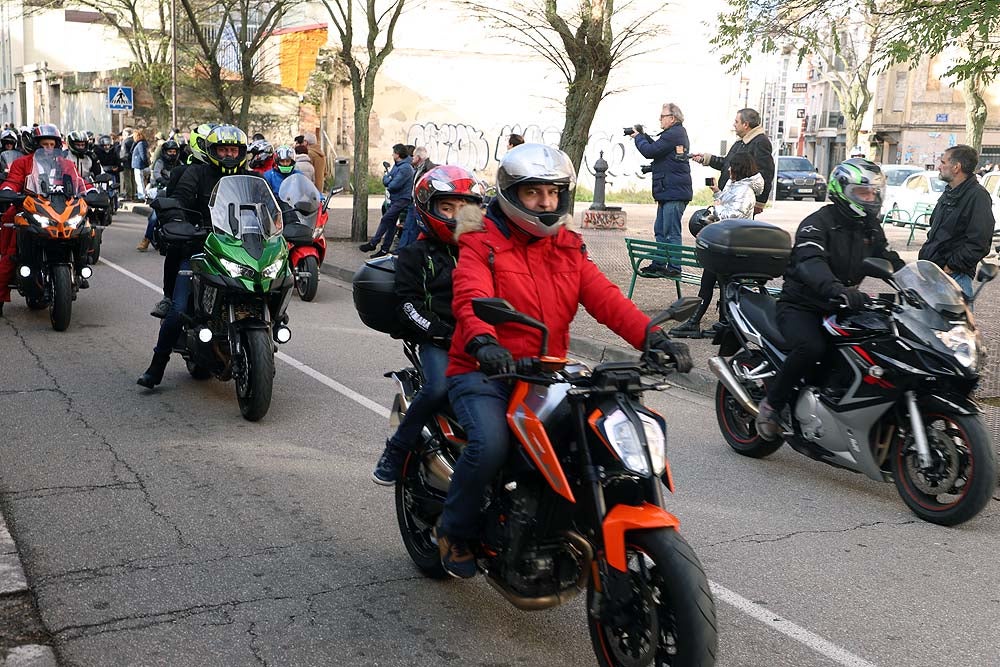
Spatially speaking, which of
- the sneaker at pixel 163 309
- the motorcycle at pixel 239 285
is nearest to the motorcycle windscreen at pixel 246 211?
the motorcycle at pixel 239 285

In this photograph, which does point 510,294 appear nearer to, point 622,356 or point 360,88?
point 622,356

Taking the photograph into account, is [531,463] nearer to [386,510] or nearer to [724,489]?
[386,510]

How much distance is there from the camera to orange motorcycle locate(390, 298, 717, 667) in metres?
3.47

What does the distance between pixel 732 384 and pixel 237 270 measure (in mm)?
3278

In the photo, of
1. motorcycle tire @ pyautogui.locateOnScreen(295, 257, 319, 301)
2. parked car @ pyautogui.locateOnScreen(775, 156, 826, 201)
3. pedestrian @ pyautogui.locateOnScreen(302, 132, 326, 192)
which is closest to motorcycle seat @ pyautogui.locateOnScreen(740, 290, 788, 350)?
motorcycle tire @ pyautogui.locateOnScreen(295, 257, 319, 301)

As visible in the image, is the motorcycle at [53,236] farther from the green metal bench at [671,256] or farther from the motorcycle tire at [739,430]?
the motorcycle tire at [739,430]

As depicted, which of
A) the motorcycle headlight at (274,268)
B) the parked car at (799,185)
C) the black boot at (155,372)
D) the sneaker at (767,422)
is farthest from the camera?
the parked car at (799,185)

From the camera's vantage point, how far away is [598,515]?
362 cm

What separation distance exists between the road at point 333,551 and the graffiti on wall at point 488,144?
102 feet

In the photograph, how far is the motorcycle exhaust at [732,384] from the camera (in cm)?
700

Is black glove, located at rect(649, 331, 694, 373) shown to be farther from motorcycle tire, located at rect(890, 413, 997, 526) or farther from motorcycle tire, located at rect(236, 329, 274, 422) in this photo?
motorcycle tire, located at rect(236, 329, 274, 422)

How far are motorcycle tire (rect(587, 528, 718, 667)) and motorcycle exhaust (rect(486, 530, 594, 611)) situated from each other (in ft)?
0.24

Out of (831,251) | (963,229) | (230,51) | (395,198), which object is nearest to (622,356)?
(963,229)

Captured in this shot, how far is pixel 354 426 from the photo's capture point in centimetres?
758
